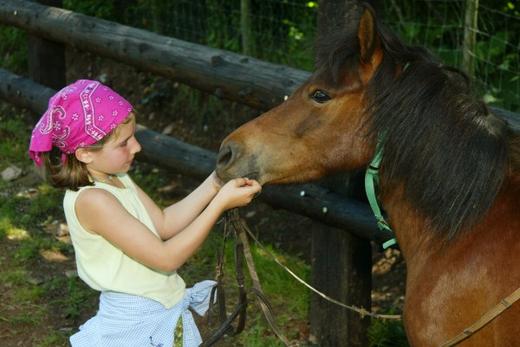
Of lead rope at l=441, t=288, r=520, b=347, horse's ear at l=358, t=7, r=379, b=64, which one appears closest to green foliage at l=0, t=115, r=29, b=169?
horse's ear at l=358, t=7, r=379, b=64

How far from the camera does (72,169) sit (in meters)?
3.13

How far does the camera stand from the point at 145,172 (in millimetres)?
7125

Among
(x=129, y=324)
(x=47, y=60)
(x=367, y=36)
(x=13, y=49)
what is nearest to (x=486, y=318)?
(x=367, y=36)

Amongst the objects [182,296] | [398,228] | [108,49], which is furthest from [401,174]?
[108,49]

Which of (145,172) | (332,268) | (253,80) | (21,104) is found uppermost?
(253,80)

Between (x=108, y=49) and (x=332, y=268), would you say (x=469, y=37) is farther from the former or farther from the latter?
(x=108, y=49)

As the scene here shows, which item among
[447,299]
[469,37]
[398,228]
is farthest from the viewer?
[469,37]

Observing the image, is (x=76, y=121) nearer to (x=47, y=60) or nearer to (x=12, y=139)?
(x=47, y=60)

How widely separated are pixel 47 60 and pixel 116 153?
424cm

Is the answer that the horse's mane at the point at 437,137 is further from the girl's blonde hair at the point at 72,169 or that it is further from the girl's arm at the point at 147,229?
the girl's blonde hair at the point at 72,169

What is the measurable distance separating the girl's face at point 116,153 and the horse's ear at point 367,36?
892 millimetres

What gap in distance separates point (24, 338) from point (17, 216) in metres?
1.55

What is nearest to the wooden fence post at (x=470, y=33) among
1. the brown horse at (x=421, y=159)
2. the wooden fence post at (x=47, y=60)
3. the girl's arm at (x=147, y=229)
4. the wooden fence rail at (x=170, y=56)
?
the wooden fence rail at (x=170, y=56)

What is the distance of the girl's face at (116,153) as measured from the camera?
10.2 ft
